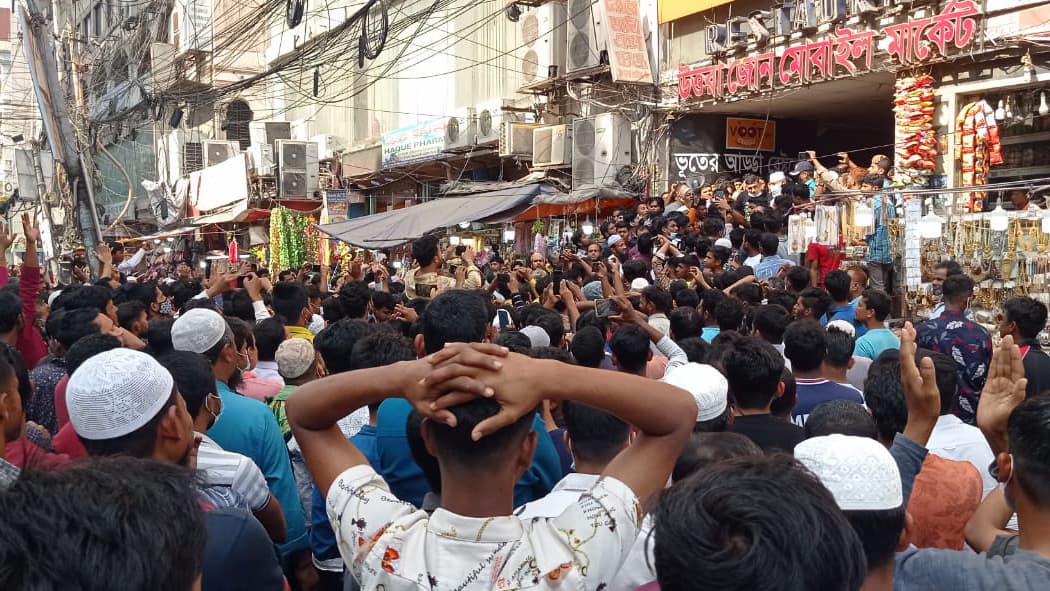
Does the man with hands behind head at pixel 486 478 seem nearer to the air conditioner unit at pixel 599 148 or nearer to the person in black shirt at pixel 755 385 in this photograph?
the person in black shirt at pixel 755 385

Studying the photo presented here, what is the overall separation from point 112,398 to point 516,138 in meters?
16.9

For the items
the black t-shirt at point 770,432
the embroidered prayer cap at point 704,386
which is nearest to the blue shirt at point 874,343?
the black t-shirt at point 770,432

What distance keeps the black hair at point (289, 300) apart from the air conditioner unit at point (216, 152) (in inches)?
976

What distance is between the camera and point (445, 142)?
823 inches

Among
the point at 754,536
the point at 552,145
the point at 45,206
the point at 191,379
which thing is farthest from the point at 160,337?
the point at 45,206

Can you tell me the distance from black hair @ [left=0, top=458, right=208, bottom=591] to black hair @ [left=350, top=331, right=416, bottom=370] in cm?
226

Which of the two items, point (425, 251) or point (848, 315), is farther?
point (425, 251)

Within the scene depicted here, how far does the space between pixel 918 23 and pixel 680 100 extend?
482 centimetres

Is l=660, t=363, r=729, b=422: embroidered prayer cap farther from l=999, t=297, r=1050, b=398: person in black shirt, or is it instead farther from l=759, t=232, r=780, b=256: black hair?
l=759, t=232, r=780, b=256: black hair

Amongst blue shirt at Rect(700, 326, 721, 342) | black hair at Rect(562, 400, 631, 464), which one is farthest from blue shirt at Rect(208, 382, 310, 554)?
blue shirt at Rect(700, 326, 721, 342)

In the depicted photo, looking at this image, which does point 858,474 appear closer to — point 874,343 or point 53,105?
point 874,343

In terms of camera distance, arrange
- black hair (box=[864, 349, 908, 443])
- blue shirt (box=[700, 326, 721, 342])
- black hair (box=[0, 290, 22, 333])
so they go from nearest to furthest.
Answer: black hair (box=[864, 349, 908, 443]) < black hair (box=[0, 290, 22, 333]) < blue shirt (box=[700, 326, 721, 342])

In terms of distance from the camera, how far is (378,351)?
3863 millimetres

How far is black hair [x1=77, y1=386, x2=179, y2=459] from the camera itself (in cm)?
248
